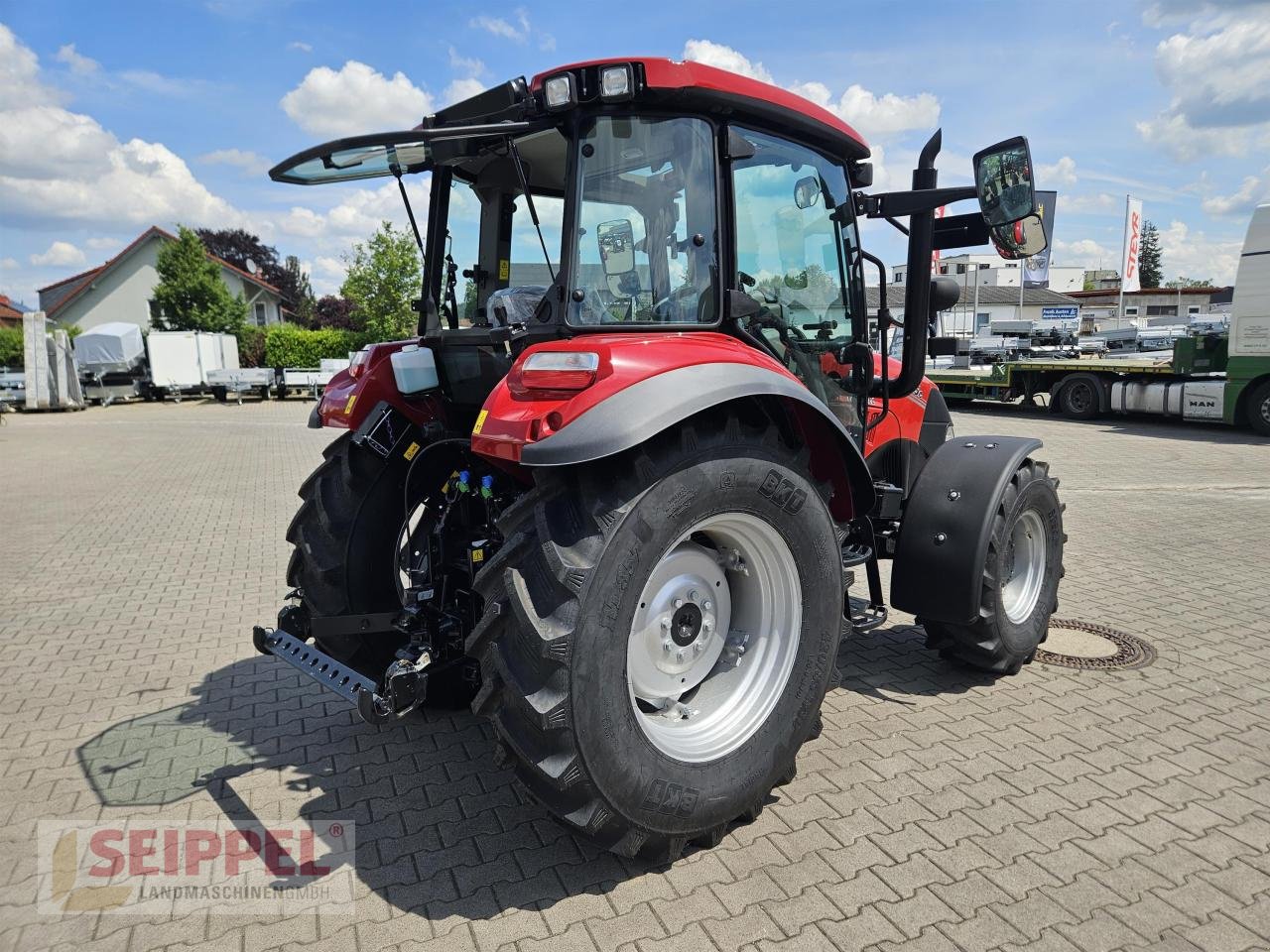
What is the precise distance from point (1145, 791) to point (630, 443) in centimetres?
252

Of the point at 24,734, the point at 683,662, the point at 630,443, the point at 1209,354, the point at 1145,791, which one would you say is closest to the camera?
the point at 630,443

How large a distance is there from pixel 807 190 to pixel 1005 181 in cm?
80

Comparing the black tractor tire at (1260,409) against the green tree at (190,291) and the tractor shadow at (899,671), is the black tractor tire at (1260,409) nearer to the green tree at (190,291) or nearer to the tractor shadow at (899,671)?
the tractor shadow at (899,671)

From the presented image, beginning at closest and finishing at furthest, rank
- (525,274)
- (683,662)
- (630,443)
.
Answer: (630,443)
(683,662)
(525,274)

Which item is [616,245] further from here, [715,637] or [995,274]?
[995,274]

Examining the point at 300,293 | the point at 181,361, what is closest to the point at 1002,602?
the point at 181,361

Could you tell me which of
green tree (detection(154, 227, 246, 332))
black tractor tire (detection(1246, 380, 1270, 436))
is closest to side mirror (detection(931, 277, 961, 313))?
black tractor tire (detection(1246, 380, 1270, 436))

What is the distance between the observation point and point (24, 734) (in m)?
3.91

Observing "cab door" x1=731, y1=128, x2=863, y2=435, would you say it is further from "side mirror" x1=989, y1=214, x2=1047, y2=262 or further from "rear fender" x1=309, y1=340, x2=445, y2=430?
"rear fender" x1=309, y1=340, x2=445, y2=430

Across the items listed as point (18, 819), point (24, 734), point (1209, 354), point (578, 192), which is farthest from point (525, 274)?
point (1209, 354)

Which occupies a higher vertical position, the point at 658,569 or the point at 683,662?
the point at 658,569

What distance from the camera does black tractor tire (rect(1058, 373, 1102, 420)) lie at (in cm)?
1777

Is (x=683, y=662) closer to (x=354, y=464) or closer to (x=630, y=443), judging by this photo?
(x=630, y=443)

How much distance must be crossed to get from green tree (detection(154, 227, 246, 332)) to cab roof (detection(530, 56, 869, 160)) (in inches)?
1475
